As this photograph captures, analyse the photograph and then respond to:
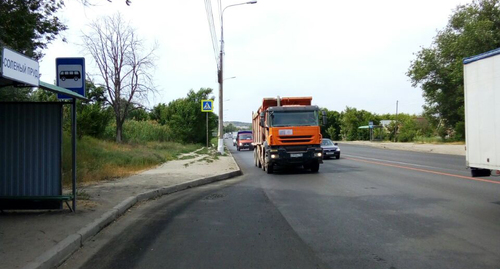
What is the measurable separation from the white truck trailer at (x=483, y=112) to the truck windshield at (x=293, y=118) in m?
7.96

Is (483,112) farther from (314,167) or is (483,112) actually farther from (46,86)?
(314,167)

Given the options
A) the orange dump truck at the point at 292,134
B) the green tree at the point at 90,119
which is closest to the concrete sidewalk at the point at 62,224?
the orange dump truck at the point at 292,134

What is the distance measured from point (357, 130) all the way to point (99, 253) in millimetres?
70083

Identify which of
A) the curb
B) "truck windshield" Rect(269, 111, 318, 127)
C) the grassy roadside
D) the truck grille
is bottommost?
the curb

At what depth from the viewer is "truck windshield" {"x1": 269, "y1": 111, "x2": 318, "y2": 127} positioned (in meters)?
16.6

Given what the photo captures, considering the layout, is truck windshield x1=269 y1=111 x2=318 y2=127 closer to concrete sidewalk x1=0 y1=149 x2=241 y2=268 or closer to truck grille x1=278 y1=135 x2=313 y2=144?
truck grille x1=278 y1=135 x2=313 y2=144

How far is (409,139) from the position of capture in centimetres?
5578

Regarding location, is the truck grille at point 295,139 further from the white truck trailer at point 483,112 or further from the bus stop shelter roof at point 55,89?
the bus stop shelter roof at point 55,89

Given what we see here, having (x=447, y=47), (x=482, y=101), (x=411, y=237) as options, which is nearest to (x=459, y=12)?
(x=447, y=47)

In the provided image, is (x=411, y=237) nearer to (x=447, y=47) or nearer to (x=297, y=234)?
(x=297, y=234)

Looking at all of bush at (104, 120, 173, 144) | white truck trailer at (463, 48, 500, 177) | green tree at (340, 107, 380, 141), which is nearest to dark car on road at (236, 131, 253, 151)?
bush at (104, 120, 173, 144)

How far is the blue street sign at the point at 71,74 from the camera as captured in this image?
8.00 meters

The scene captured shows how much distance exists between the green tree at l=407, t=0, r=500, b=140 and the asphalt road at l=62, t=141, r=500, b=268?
27.0m

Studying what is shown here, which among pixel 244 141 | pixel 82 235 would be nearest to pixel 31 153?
pixel 82 235
